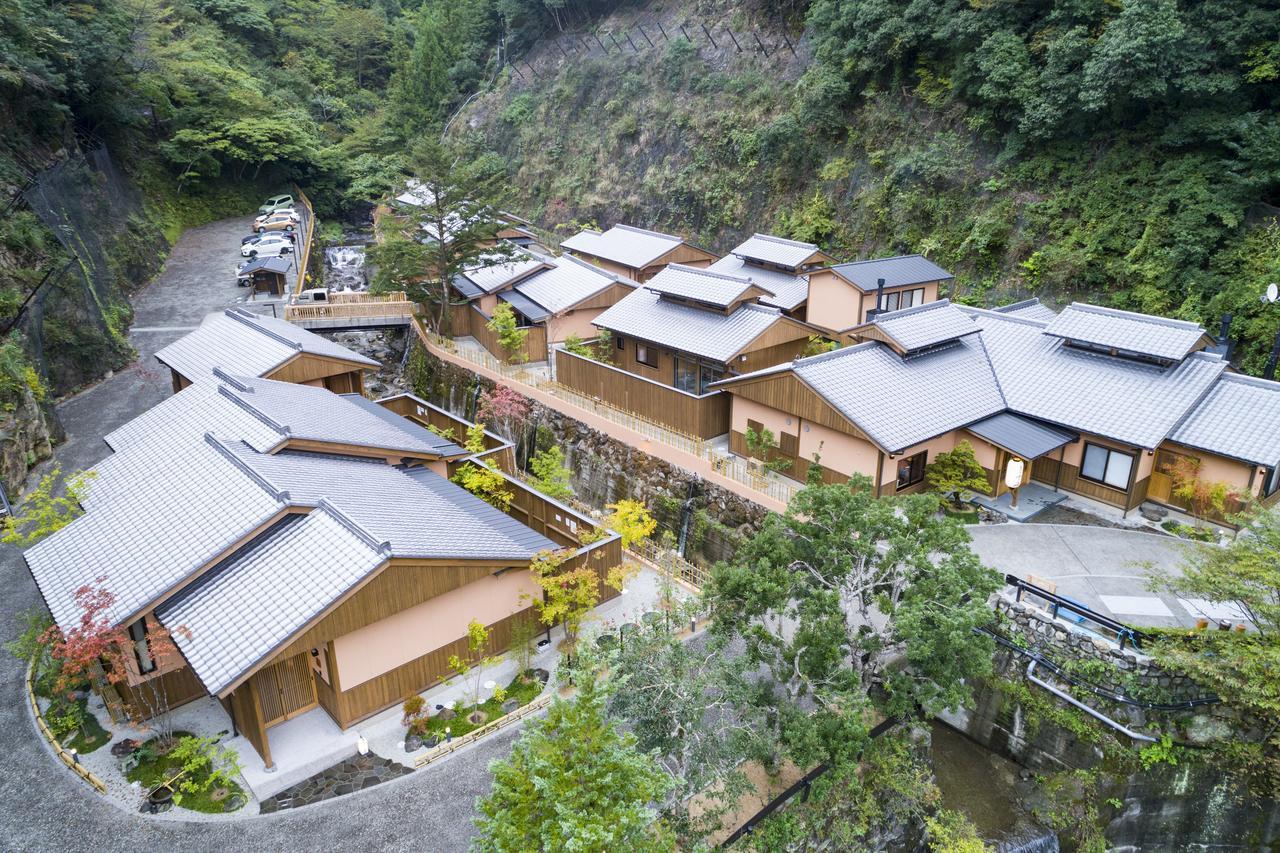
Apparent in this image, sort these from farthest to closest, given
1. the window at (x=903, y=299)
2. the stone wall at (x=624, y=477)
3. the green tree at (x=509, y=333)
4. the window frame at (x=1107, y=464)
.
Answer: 1. the green tree at (x=509, y=333)
2. the window at (x=903, y=299)
3. the stone wall at (x=624, y=477)
4. the window frame at (x=1107, y=464)

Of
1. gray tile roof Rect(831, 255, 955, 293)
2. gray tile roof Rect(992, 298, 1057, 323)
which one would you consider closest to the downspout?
gray tile roof Rect(992, 298, 1057, 323)

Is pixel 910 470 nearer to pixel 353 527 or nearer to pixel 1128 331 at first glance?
pixel 1128 331

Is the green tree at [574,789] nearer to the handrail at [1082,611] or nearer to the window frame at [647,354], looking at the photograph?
the handrail at [1082,611]

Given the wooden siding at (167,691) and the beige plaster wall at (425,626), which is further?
the wooden siding at (167,691)

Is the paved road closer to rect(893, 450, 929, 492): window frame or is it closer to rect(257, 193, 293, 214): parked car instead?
rect(893, 450, 929, 492): window frame

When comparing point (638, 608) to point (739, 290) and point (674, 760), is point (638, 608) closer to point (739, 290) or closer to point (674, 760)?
point (674, 760)

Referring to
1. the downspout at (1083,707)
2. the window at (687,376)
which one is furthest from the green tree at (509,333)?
the downspout at (1083,707)
